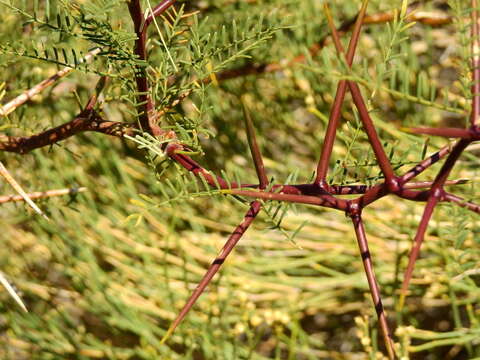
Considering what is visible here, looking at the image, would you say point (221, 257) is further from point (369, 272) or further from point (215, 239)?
point (215, 239)

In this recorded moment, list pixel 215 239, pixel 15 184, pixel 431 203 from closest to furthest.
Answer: pixel 431 203 < pixel 15 184 < pixel 215 239

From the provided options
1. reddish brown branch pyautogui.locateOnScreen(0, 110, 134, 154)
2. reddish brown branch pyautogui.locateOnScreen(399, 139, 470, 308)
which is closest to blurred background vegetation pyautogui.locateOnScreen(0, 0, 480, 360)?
reddish brown branch pyautogui.locateOnScreen(0, 110, 134, 154)

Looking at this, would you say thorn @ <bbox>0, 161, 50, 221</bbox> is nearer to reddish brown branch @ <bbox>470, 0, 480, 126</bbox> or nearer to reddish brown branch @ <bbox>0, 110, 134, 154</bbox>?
reddish brown branch @ <bbox>0, 110, 134, 154</bbox>

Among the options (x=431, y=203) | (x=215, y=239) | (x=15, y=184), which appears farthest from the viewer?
(x=215, y=239)

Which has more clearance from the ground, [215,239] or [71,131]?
[71,131]

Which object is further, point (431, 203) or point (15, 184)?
point (15, 184)

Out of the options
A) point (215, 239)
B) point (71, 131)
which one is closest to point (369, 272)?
point (71, 131)

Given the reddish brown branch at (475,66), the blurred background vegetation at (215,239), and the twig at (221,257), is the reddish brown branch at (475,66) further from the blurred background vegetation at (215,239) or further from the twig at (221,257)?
the blurred background vegetation at (215,239)

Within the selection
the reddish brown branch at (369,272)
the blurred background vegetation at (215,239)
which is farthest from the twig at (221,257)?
the blurred background vegetation at (215,239)

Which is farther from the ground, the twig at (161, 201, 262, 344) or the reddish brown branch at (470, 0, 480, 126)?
the reddish brown branch at (470, 0, 480, 126)

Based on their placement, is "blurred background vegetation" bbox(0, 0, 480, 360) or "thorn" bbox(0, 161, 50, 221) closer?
"thorn" bbox(0, 161, 50, 221)

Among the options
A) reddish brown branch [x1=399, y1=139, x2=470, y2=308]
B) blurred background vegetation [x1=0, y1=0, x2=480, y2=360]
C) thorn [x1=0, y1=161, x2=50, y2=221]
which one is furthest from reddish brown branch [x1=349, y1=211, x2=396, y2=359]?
blurred background vegetation [x1=0, y1=0, x2=480, y2=360]
